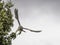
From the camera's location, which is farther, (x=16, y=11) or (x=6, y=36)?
(x=6, y=36)

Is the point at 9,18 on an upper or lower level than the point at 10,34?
upper

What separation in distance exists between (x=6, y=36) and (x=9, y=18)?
75.5 inches

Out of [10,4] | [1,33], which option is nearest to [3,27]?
[1,33]

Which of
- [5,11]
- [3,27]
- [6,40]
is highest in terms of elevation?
[5,11]

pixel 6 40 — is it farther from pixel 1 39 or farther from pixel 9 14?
pixel 9 14

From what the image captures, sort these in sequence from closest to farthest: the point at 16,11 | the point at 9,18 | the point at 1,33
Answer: the point at 16,11, the point at 1,33, the point at 9,18

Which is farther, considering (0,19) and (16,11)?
(0,19)

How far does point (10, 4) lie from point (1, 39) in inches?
150

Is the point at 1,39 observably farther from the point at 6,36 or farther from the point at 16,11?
the point at 16,11

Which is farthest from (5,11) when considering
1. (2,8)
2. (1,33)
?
(1,33)

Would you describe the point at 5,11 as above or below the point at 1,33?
above

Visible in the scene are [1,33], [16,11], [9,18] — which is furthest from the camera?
[9,18]

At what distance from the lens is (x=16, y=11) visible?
18.3m

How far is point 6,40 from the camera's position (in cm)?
2100
